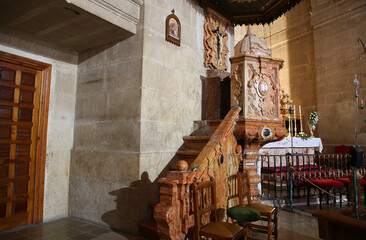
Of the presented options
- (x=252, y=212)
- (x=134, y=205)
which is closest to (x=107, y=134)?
(x=134, y=205)

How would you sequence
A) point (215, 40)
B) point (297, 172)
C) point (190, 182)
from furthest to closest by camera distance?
1. point (215, 40)
2. point (297, 172)
3. point (190, 182)

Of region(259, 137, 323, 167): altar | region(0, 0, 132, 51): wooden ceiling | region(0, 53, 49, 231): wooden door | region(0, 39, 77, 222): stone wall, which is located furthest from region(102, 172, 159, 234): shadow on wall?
region(259, 137, 323, 167): altar

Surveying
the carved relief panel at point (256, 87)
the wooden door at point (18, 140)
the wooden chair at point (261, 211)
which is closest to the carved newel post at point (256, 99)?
the carved relief panel at point (256, 87)

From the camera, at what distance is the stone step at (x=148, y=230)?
11.0ft

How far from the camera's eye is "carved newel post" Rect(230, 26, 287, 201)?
411cm

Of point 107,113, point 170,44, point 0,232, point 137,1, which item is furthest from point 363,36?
point 0,232

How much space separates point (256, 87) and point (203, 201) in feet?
7.40

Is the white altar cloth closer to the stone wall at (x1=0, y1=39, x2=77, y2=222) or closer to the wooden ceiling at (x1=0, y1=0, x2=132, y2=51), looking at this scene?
the stone wall at (x1=0, y1=39, x2=77, y2=222)

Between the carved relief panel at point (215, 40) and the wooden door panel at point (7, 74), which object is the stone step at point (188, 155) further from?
the wooden door panel at point (7, 74)

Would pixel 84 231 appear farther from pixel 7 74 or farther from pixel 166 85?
pixel 7 74

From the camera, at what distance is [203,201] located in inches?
113

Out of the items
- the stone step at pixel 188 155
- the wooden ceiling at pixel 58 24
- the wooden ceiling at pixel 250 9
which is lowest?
the stone step at pixel 188 155

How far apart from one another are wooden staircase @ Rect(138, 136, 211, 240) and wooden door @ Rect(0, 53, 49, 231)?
2.06 m

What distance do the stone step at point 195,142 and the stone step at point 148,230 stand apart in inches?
56.0
